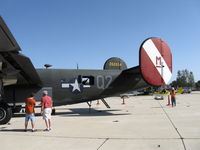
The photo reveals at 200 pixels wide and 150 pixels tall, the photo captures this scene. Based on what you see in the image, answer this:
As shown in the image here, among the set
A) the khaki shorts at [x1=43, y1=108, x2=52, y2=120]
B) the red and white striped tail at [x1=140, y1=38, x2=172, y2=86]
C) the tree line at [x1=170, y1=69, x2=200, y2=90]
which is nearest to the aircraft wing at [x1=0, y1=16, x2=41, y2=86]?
the khaki shorts at [x1=43, y1=108, x2=52, y2=120]

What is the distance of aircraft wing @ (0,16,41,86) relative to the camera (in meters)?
8.63

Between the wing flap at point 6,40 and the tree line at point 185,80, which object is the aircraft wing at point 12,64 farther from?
the tree line at point 185,80

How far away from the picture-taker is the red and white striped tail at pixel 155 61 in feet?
43.1

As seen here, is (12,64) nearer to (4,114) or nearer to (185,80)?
(4,114)

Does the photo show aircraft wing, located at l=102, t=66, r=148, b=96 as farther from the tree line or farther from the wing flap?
the tree line

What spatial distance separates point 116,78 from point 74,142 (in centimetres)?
857

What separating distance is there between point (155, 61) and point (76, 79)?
5.05 m

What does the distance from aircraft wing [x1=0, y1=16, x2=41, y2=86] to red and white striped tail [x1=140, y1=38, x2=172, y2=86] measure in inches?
243

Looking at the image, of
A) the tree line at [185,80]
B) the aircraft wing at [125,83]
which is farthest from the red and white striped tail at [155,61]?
the tree line at [185,80]

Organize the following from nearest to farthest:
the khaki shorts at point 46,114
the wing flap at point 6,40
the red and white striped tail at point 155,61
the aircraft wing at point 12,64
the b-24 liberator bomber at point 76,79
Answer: the wing flap at point 6,40, the aircraft wing at point 12,64, the khaki shorts at point 46,114, the b-24 liberator bomber at point 76,79, the red and white striped tail at point 155,61

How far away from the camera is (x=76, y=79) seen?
48.4 feet

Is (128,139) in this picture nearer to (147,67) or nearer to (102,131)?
(102,131)

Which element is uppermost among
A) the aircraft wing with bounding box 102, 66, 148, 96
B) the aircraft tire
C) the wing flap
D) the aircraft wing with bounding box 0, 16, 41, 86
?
the wing flap

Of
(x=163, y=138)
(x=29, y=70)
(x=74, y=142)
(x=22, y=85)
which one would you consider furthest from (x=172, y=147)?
(x=22, y=85)
